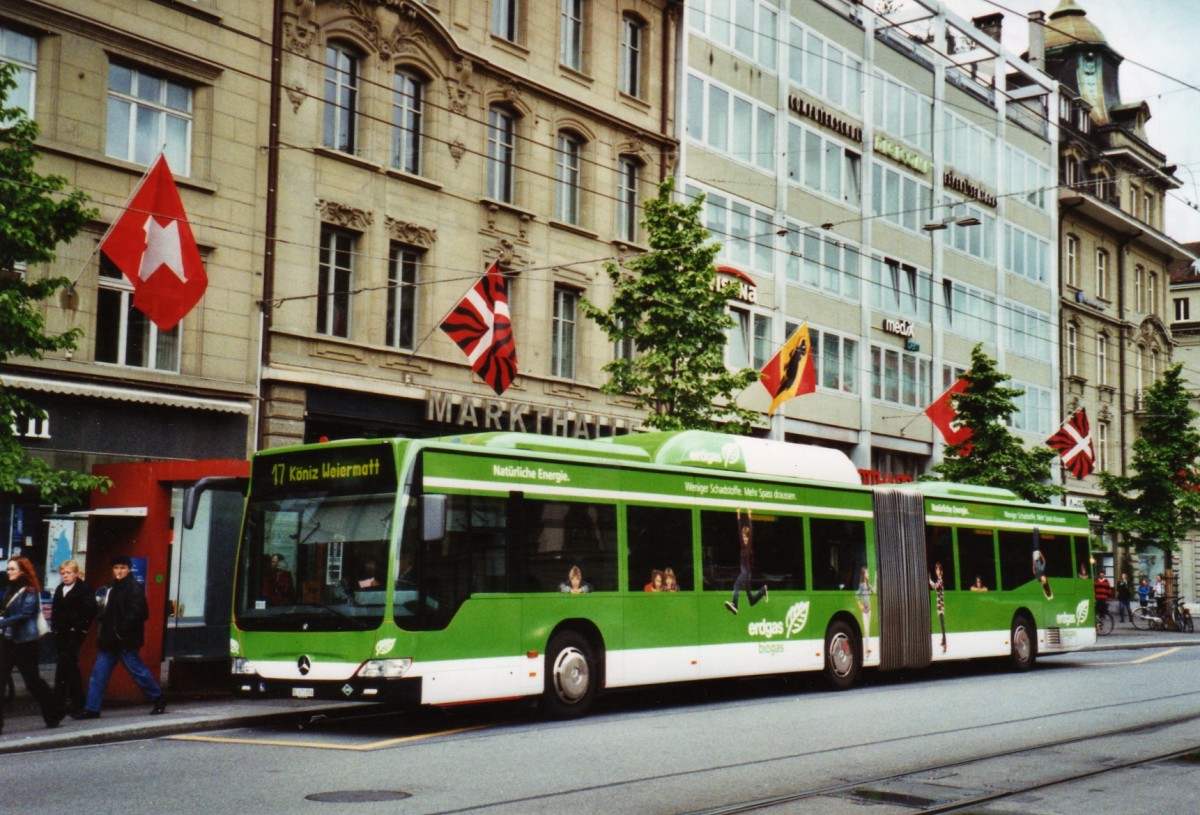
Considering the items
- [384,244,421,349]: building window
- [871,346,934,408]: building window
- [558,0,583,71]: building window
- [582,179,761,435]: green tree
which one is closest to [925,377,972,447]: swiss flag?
[871,346,934,408]: building window

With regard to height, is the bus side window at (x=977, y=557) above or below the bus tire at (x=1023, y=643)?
above

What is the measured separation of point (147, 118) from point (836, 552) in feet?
41.1

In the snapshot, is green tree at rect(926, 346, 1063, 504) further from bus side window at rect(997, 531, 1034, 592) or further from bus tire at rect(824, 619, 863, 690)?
bus tire at rect(824, 619, 863, 690)

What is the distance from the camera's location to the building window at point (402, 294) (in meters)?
26.4

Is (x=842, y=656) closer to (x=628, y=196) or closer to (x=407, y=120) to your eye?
(x=407, y=120)

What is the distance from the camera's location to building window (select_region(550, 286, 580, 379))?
99.0ft

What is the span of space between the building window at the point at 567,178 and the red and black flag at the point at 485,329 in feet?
22.8

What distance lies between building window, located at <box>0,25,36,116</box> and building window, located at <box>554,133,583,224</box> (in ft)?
39.0

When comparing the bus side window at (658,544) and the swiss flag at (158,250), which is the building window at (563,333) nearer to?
the swiss flag at (158,250)

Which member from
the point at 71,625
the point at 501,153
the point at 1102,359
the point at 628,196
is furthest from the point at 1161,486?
the point at 71,625

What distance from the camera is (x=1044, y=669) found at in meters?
25.3

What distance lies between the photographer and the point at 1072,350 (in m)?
53.4

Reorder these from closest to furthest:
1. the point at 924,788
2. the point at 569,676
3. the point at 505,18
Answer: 1. the point at 924,788
2. the point at 569,676
3. the point at 505,18

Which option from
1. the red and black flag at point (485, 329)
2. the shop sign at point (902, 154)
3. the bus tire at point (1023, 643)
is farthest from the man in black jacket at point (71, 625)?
the shop sign at point (902, 154)
